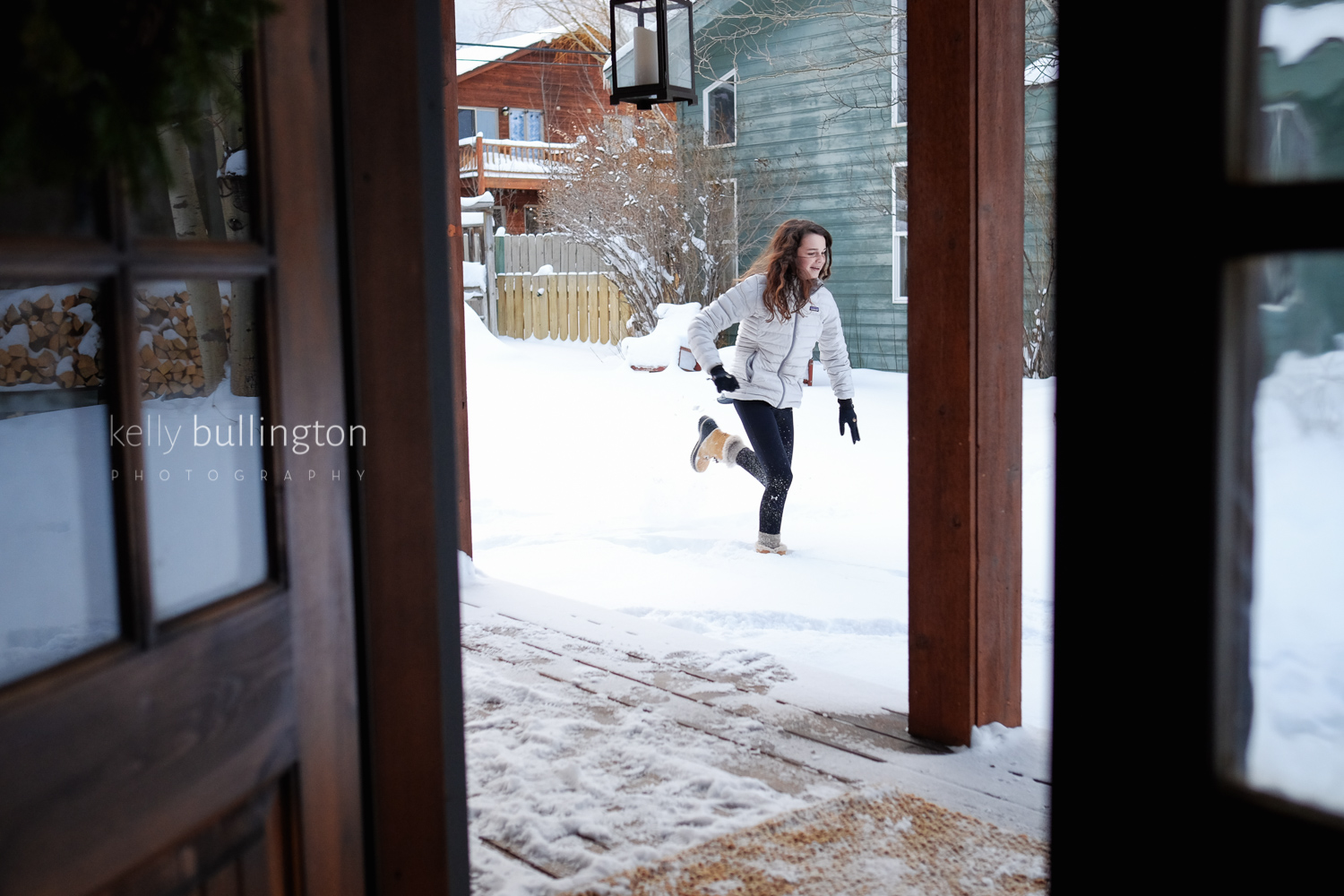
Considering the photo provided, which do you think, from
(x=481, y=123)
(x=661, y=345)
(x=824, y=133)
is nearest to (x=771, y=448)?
(x=661, y=345)

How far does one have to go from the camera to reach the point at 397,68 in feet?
4.91

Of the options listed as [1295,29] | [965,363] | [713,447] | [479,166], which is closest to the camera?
[1295,29]

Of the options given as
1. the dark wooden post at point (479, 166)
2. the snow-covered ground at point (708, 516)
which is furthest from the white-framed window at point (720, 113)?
the dark wooden post at point (479, 166)

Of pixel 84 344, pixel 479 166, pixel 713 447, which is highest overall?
pixel 479 166

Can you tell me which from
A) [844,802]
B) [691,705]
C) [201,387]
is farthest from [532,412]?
[201,387]

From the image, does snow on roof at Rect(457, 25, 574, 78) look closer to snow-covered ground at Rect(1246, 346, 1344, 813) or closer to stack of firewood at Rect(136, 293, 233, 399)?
stack of firewood at Rect(136, 293, 233, 399)

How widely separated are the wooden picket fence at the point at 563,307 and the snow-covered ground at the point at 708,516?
90.7 inches

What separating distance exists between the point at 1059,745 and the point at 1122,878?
5.1 inches

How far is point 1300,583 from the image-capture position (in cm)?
96

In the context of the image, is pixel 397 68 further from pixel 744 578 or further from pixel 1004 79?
pixel 744 578

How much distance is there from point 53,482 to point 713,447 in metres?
4.21

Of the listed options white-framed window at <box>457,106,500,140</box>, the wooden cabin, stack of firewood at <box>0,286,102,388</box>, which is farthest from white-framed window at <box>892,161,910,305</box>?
white-framed window at <box>457,106,500,140</box>

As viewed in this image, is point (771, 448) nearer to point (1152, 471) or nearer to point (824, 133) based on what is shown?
point (1152, 471)

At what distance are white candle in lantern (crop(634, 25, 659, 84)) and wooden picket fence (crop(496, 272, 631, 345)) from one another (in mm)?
8751
